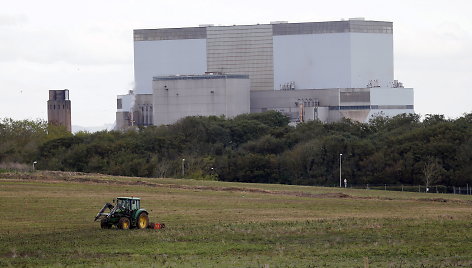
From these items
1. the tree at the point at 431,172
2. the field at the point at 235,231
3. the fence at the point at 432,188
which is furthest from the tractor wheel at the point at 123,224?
the tree at the point at 431,172

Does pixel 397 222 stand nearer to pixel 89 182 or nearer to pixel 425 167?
pixel 89 182

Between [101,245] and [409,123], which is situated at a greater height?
[409,123]

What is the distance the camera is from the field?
4353cm

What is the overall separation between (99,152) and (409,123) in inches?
2297

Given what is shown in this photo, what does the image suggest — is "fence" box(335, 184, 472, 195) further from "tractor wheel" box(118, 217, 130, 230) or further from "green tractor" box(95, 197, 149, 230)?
"tractor wheel" box(118, 217, 130, 230)

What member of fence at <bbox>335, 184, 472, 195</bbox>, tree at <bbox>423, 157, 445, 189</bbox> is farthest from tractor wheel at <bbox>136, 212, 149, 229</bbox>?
tree at <bbox>423, 157, 445, 189</bbox>

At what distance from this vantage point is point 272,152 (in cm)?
17312

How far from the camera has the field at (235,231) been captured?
4353cm

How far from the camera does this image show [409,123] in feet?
623

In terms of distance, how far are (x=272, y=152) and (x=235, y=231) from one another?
116298 mm

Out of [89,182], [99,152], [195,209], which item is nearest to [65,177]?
[89,182]

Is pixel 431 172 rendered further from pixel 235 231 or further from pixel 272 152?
pixel 235 231

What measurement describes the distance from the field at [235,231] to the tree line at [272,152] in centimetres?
4665

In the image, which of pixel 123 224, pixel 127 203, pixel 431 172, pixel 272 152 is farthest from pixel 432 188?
pixel 123 224
